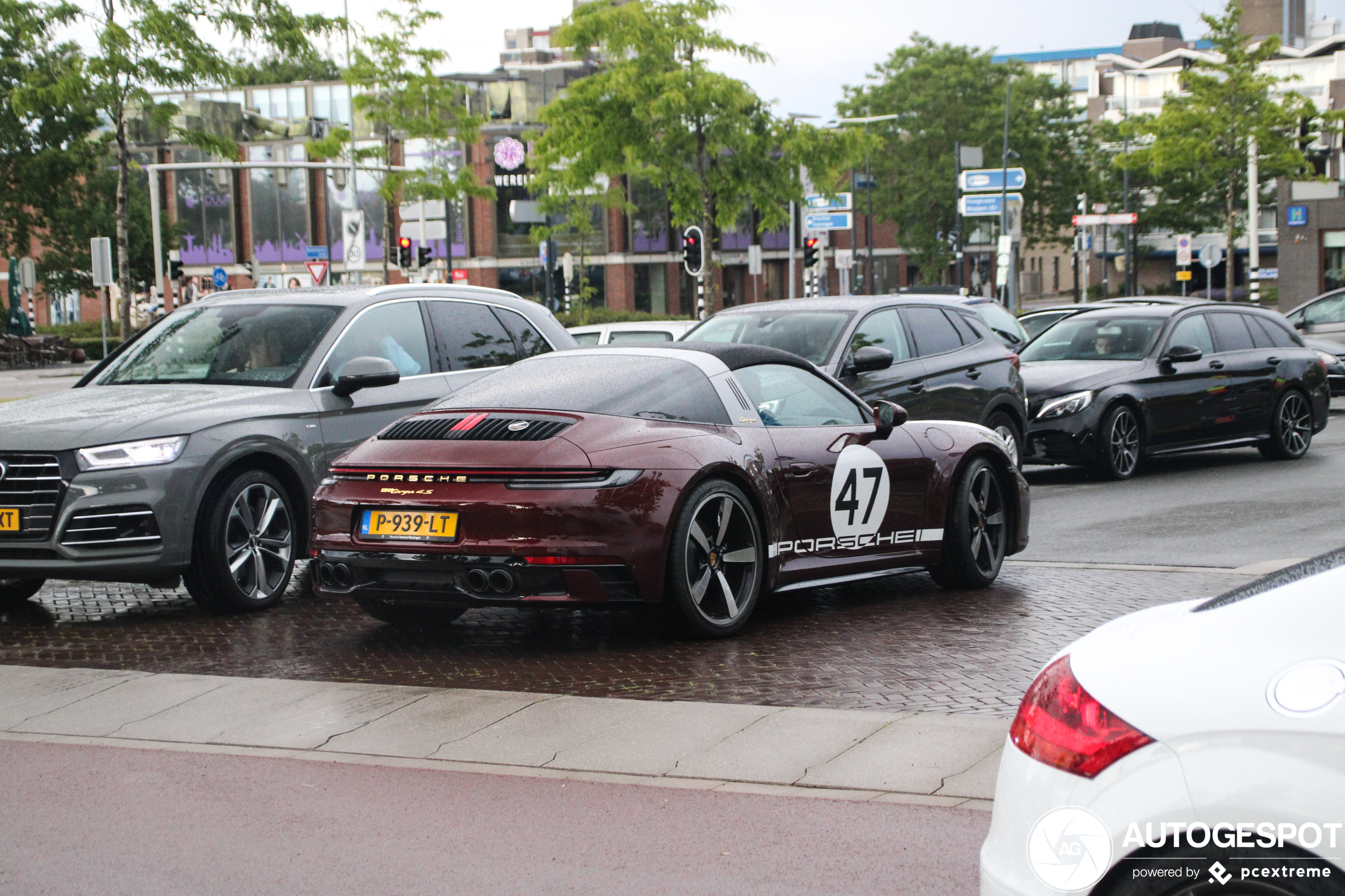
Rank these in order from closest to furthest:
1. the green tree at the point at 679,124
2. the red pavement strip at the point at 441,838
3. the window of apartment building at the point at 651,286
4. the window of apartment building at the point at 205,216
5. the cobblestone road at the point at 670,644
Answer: the red pavement strip at the point at 441,838
the cobblestone road at the point at 670,644
the green tree at the point at 679,124
the window of apartment building at the point at 651,286
the window of apartment building at the point at 205,216

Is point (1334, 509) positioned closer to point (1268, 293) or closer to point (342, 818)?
point (342, 818)

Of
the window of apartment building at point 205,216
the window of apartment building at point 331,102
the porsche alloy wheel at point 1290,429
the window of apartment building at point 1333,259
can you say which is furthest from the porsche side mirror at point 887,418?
the window of apartment building at point 331,102

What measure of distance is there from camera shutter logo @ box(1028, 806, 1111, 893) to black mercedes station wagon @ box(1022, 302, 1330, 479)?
39.7ft

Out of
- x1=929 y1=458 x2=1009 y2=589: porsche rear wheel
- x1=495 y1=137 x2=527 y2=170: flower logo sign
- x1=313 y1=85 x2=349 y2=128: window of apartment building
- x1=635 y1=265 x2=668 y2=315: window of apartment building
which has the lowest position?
x1=929 y1=458 x2=1009 y2=589: porsche rear wheel

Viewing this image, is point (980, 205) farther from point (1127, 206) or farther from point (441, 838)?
point (441, 838)

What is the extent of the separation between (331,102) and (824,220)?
4970 cm

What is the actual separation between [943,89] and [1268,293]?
19.1m

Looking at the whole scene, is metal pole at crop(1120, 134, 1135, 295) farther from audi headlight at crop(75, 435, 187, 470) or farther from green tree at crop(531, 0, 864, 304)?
audi headlight at crop(75, 435, 187, 470)

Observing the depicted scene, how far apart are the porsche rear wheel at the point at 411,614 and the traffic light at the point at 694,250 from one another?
23.2 m

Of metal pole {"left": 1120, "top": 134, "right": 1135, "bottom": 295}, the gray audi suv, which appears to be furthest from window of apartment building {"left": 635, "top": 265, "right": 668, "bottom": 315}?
the gray audi suv

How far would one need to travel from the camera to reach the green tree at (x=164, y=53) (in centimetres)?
2178

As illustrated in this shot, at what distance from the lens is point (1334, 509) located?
12.3 metres

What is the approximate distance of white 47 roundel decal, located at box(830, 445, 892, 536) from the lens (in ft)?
26.2

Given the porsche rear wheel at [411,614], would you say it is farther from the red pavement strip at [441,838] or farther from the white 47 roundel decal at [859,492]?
the red pavement strip at [441,838]
